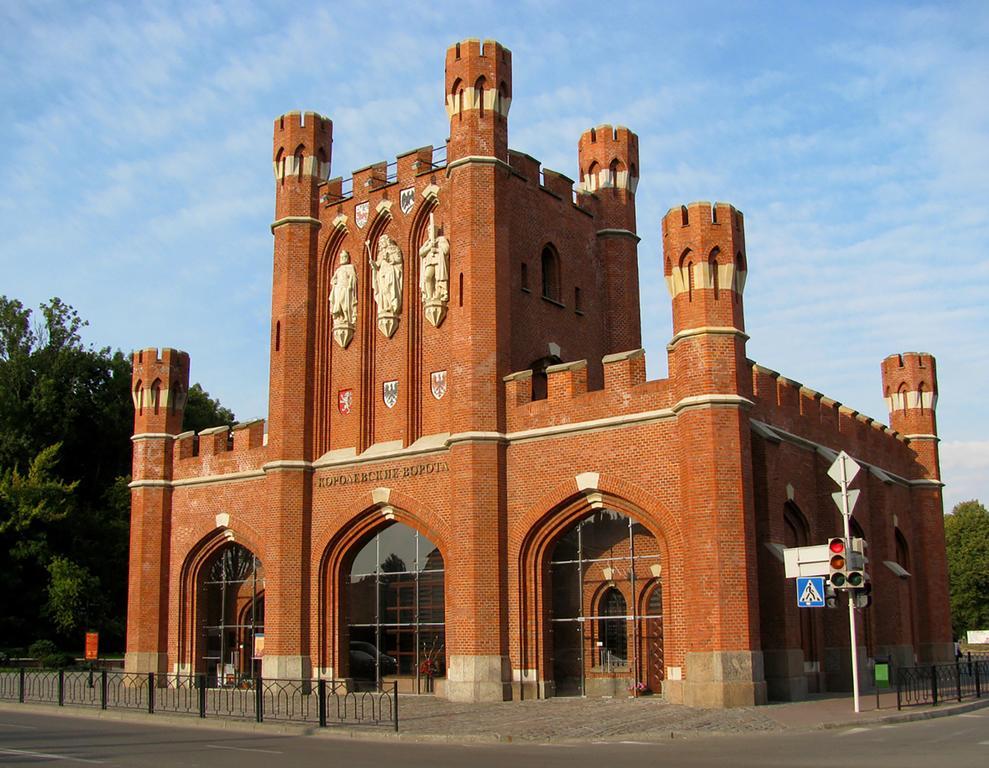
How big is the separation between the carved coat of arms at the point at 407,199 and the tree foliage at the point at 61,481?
23250 mm

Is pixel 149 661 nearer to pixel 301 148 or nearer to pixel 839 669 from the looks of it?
pixel 301 148

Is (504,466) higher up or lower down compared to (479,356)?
lower down

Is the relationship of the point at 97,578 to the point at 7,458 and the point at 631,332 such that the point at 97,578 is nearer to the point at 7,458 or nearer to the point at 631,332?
the point at 7,458

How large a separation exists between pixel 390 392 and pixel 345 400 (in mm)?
1538

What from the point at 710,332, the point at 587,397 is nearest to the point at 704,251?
the point at 710,332

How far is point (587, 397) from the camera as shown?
25.2 m

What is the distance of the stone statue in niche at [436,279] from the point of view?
28.4m

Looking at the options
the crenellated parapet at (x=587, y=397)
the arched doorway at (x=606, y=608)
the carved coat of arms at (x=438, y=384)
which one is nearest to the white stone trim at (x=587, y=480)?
the arched doorway at (x=606, y=608)

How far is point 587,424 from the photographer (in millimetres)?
24969

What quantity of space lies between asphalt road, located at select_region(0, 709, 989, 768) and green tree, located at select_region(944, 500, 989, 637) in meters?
55.4

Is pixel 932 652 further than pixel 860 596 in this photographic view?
Yes

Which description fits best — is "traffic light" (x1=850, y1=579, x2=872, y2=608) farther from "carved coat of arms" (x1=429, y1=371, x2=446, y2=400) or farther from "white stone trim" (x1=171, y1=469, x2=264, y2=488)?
"white stone trim" (x1=171, y1=469, x2=264, y2=488)

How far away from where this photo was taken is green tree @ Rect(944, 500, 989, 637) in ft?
229

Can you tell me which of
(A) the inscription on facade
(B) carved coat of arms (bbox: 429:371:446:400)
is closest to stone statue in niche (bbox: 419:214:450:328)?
(B) carved coat of arms (bbox: 429:371:446:400)
